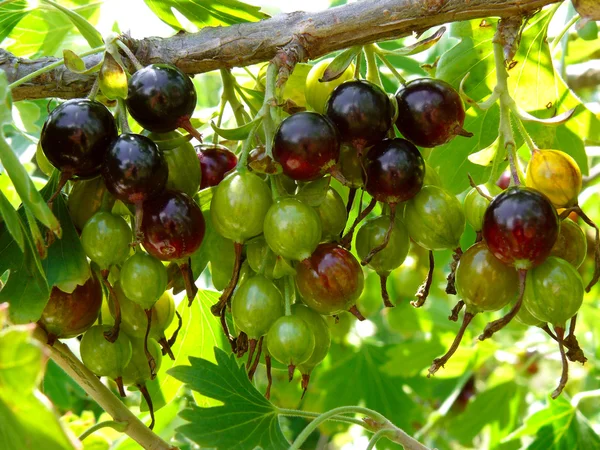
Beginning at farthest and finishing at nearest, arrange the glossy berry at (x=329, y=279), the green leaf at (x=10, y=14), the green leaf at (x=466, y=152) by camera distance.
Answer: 1. the green leaf at (x=10, y=14)
2. the green leaf at (x=466, y=152)
3. the glossy berry at (x=329, y=279)

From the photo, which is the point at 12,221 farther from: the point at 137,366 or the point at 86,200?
the point at 137,366

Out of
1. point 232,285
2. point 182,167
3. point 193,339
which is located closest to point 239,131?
point 182,167

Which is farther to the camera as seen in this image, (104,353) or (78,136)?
(104,353)

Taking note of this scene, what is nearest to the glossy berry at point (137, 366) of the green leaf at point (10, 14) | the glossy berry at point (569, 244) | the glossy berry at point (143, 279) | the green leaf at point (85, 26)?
the glossy berry at point (143, 279)

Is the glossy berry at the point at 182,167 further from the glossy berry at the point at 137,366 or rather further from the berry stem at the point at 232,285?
the glossy berry at the point at 137,366

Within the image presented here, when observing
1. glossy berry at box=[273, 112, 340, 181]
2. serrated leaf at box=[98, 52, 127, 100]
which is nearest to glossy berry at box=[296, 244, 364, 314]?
glossy berry at box=[273, 112, 340, 181]

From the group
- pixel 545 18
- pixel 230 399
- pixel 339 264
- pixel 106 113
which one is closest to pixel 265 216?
pixel 339 264

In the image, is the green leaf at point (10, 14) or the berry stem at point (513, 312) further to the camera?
the green leaf at point (10, 14)

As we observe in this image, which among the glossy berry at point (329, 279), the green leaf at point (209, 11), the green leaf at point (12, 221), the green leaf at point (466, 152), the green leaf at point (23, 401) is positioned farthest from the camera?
the green leaf at point (466, 152)
